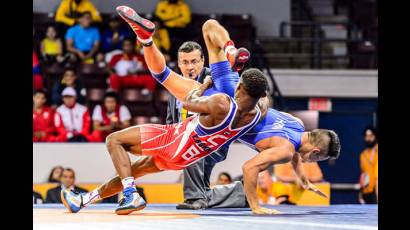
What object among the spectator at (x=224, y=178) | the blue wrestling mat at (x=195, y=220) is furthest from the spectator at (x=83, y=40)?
the blue wrestling mat at (x=195, y=220)

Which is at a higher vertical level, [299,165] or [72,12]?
[72,12]

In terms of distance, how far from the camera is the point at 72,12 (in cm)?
1056

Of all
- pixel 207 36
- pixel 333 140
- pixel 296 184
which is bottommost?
pixel 296 184

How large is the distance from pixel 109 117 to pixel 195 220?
460cm

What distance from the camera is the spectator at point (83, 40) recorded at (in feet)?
33.6

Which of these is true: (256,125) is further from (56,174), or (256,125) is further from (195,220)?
(56,174)

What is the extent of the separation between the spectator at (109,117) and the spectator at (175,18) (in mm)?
1763

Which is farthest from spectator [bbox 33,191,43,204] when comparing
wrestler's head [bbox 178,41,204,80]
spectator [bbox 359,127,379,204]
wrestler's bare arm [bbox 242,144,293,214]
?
spectator [bbox 359,127,379,204]

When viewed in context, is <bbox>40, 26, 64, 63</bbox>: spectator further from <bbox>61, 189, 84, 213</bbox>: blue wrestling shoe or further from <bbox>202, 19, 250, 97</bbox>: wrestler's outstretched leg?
<bbox>61, 189, 84, 213</bbox>: blue wrestling shoe

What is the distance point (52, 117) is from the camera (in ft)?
29.4

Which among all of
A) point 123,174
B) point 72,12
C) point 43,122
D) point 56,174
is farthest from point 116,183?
point 72,12
